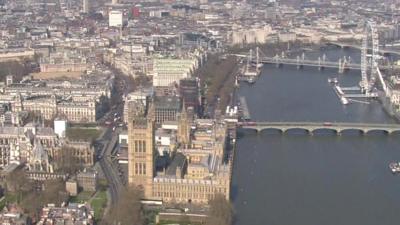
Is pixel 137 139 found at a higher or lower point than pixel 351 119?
higher

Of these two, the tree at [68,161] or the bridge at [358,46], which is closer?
the tree at [68,161]

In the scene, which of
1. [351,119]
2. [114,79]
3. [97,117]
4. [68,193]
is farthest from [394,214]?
[114,79]

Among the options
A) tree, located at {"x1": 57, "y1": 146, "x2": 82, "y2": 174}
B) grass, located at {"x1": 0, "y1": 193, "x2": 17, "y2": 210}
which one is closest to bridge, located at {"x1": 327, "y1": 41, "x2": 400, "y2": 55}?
tree, located at {"x1": 57, "y1": 146, "x2": 82, "y2": 174}

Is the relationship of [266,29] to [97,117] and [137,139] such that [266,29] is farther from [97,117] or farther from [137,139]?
[137,139]

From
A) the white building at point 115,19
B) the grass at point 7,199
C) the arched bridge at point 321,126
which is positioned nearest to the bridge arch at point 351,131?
the arched bridge at point 321,126

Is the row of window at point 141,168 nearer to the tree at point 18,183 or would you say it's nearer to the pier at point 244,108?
the tree at point 18,183

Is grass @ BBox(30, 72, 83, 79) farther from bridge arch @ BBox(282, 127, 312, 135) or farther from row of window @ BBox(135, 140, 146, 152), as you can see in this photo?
row of window @ BBox(135, 140, 146, 152)

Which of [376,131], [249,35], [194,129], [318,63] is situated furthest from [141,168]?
[249,35]

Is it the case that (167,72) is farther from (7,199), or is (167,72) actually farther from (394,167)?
(7,199)
